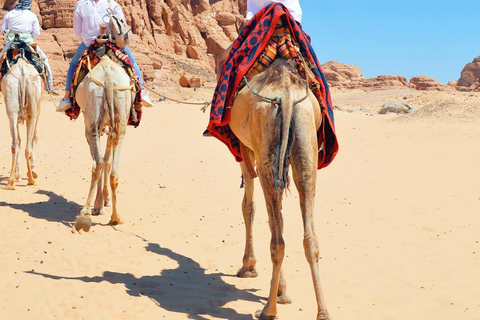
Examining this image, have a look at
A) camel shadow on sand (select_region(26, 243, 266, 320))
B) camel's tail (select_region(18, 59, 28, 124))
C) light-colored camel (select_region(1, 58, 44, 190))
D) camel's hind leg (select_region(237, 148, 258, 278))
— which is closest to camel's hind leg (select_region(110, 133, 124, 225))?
camel shadow on sand (select_region(26, 243, 266, 320))

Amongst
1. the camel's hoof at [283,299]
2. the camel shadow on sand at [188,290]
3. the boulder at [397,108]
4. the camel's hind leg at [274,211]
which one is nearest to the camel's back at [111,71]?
the camel shadow on sand at [188,290]

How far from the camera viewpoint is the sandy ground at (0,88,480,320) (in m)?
5.33

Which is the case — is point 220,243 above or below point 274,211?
below

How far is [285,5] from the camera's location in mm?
5398

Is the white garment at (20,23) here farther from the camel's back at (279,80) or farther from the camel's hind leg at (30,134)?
the camel's back at (279,80)

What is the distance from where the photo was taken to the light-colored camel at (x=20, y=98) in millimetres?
10281

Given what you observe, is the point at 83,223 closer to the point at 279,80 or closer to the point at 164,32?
the point at 279,80

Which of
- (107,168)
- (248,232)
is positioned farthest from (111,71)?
(248,232)

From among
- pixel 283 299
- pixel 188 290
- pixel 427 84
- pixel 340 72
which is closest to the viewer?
pixel 283 299

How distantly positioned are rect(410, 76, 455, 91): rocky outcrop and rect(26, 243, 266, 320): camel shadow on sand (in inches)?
3542

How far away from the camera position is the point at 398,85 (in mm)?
87688

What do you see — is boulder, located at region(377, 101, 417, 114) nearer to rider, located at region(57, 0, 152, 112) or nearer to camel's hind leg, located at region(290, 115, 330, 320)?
rider, located at region(57, 0, 152, 112)

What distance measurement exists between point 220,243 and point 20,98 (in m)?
5.53

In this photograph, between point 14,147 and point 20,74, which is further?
point 14,147
